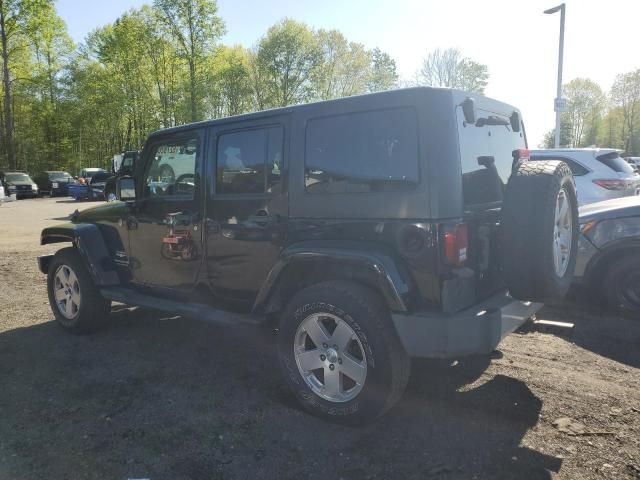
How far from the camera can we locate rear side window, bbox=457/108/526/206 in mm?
2921

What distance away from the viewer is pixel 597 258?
504 cm

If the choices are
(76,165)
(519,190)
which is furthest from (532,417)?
(76,165)

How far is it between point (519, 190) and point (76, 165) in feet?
179

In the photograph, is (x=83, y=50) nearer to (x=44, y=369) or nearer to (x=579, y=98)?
(x=44, y=369)

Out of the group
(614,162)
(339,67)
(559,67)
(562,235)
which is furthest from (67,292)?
(339,67)

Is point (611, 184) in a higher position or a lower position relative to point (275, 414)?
higher

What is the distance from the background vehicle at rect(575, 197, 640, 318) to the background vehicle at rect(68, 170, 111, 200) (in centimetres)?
2716

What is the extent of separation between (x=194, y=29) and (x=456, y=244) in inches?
1484

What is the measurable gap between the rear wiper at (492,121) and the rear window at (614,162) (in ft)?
15.0

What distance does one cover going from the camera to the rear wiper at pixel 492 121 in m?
3.15

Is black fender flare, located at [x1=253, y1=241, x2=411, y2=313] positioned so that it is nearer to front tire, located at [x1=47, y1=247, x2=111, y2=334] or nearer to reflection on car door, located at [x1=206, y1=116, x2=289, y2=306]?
reflection on car door, located at [x1=206, y1=116, x2=289, y2=306]

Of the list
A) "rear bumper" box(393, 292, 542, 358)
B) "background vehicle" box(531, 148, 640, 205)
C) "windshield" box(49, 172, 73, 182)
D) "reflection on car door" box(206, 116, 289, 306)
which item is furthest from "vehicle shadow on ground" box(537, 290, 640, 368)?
"windshield" box(49, 172, 73, 182)

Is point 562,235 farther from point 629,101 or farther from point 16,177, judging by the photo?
point 629,101

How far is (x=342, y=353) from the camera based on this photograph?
2.98 m
